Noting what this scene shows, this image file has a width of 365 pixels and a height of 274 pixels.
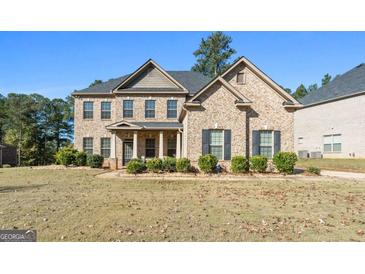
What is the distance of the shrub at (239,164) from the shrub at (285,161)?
1874 millimetres

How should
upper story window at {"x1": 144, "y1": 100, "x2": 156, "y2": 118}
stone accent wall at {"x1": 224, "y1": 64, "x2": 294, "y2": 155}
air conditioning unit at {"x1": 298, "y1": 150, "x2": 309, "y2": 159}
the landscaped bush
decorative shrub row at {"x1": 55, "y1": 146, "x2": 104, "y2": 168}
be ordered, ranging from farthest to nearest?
1. air conditioning unit at {"x1": 298, "y1": 150, "x2": 309, "y2": 159}
2. upper story window at {"x1": 144, "y1": 100, "x2": 156, "y2": 118}
3. decorative shrub row at {"x1": 55, "y1": 146, "x2": 104, "y2": 168}
4. stone accent wall at {"x1": 224, "y1": 64, "x2": 294, "y2": 155}
5. the landscaped bush

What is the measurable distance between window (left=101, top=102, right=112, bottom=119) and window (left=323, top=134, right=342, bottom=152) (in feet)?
67.1

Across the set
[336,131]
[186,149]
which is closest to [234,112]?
[186,149]

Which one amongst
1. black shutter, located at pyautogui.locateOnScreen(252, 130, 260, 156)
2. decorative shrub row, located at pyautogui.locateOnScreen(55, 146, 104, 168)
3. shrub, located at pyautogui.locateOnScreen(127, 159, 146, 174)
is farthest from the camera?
decorative shrub row, located at pyautogui.locateOnScreen(55, 146, 104, 168)

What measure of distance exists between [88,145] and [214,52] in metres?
29.9

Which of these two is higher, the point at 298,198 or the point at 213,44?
the point at 213,44

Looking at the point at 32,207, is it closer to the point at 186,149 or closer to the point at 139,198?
the point at 139,198

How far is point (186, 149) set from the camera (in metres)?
15.8

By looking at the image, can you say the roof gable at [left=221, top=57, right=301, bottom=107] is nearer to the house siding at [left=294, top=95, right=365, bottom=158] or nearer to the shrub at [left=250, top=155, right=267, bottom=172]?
the shrub at [left=250, top=155, right=267, bottom=172]

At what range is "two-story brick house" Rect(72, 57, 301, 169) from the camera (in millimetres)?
15758

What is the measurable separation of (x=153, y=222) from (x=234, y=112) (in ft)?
37.2

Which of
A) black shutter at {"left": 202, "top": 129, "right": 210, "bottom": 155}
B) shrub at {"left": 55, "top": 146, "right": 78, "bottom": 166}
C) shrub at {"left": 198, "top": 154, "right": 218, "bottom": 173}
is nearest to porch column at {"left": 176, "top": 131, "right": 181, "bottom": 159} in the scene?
black shutter at {"left": 202, "top": 129, "right": 210, "bottom": 155}

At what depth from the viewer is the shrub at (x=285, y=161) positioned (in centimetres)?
1500

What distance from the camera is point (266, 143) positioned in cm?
1633
